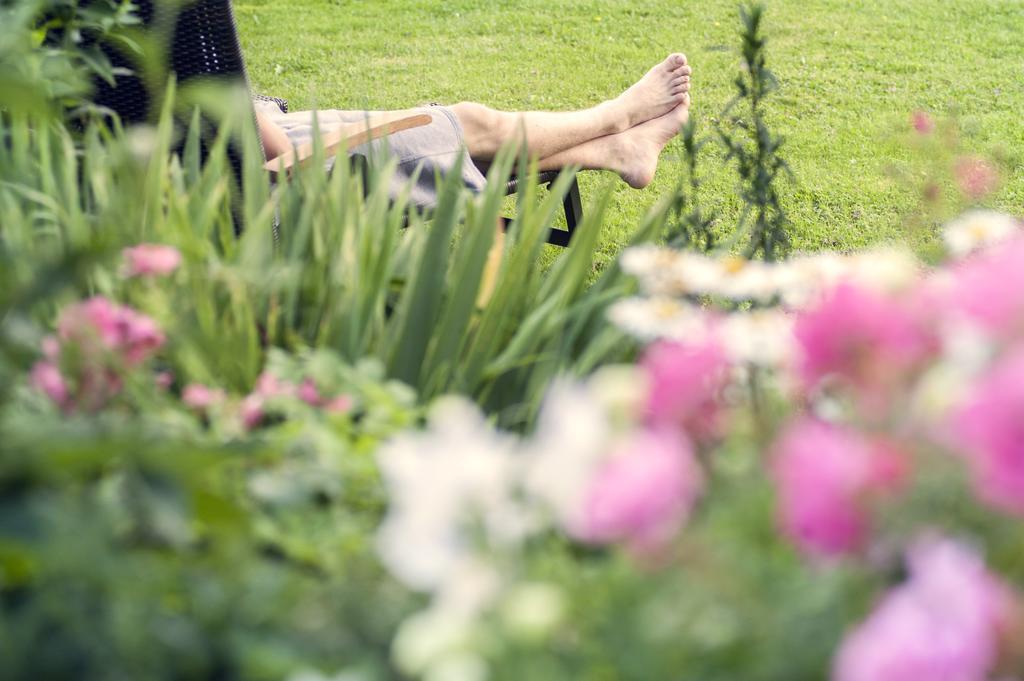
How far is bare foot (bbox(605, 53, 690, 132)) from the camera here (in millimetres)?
3215

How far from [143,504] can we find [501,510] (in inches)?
11.3

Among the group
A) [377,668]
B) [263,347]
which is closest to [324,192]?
[263,347]

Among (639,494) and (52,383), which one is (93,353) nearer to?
(52,383)

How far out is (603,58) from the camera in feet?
16.5

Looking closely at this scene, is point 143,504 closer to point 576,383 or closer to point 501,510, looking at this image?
point 501,510

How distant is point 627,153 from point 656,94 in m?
0.24

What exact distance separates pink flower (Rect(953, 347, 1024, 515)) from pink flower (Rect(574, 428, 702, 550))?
16cm

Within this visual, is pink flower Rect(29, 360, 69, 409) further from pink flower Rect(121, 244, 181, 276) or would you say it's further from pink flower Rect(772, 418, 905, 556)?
pink flower Rect(772, 418, 905, 556)

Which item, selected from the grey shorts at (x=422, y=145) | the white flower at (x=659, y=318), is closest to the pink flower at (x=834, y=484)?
the white flower at (x=659, y=318)

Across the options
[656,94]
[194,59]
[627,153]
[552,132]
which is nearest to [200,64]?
[194,59]

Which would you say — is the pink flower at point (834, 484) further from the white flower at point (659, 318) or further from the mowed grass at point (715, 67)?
the mowed grass at point (715, 67)

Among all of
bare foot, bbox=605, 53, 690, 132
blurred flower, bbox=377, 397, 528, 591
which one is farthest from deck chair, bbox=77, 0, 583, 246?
blurred flower, bbox=377, 397, 528, 591

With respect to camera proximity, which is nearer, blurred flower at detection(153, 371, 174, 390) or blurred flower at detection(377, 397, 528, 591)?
blurred flower at detection(377, 397, 528, 591)

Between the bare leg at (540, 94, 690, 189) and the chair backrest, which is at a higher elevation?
the chair backrest
